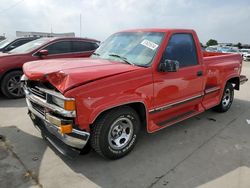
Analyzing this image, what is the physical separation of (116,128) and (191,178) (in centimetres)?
121

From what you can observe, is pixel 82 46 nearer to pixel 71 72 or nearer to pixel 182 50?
pixel 182 50

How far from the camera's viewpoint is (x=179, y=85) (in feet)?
13.7

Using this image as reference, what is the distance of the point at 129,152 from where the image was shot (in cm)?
381

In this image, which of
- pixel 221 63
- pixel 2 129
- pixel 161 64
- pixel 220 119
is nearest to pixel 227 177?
pixel 161 64

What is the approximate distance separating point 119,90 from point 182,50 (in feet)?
5.51

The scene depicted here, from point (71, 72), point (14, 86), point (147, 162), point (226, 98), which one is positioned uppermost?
point (71, 72)

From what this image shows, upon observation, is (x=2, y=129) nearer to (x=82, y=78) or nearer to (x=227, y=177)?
(x=82, y=78)

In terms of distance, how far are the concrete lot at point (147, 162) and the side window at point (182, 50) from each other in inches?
53.7

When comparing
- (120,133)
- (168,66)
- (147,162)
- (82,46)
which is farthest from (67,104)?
(82,46)

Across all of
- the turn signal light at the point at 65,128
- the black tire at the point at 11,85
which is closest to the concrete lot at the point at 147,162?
the turn signal light at the point at 65,128

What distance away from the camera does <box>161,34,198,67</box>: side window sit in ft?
13.4

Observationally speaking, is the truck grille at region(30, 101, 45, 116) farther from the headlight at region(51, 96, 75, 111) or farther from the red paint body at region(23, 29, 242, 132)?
the headlight at region(51, 96, 75, 111)

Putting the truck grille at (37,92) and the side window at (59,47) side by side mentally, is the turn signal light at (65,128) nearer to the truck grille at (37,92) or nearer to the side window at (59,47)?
the truck grille at (37,92)

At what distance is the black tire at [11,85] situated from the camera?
262 inches
